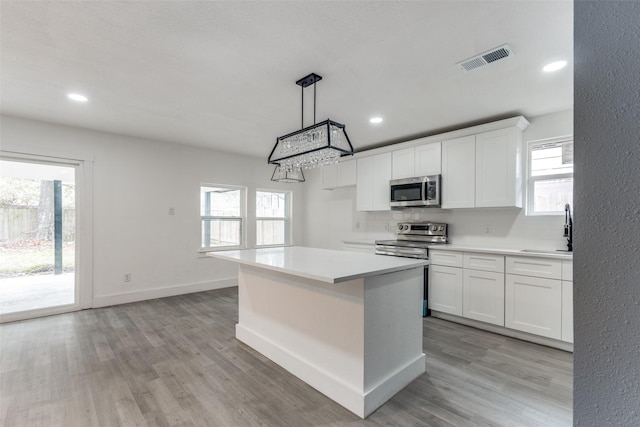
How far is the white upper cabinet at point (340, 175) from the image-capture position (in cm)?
518

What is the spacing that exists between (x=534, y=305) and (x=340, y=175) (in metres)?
3.32

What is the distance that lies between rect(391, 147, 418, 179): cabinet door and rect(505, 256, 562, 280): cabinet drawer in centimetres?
166

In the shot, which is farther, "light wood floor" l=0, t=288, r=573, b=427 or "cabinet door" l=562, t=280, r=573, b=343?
"cabinet door" l=562, t=280, r=573, b=343

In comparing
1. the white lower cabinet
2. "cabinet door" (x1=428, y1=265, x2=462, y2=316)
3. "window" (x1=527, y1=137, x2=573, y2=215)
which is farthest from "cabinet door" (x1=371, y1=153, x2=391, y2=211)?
"window" (x1=527, y1=137, x2=573, y2=215)

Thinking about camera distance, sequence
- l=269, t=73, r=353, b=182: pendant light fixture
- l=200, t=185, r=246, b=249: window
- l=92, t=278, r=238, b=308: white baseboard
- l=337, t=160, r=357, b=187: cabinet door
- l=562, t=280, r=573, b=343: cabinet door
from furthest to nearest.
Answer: l=200, t=185, r=246, b=249: window < l=337, t=160, r=357, b=187: cabinet door < l=92, t=278, r=238, b=308: white baseboard < l=562, t=280, r=573, b=343: cabinet door < l=269, t=73, r=353, b=182: pendant light fixture

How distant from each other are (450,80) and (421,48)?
2.06 ft

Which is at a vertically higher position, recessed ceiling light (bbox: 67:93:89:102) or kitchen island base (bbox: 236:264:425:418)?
recessed ceiling light (bbox: 67:93:89:102)

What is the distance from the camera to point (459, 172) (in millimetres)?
3820

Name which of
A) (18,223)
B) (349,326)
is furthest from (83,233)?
(349,326)

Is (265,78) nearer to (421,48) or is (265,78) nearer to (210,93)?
(210,93)

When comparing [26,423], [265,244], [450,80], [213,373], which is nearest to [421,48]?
[450,80]

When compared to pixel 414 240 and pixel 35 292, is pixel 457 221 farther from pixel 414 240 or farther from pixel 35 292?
pixel 35 292

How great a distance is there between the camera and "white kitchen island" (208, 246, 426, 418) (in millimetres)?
1979

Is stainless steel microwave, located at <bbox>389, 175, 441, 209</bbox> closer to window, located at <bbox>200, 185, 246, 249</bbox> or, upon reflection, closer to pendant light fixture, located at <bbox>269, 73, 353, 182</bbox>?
pendant light fixture, located at <bbox>269, 73, 353, 182</bbox>
